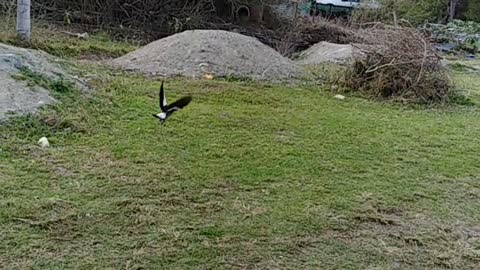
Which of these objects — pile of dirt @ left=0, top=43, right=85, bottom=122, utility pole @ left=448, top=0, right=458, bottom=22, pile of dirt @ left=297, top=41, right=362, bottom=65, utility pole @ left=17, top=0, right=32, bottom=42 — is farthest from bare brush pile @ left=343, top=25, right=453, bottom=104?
utility pole @ left=448, top=0, right=458, bottom=22

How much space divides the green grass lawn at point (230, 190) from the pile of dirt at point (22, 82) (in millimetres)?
131

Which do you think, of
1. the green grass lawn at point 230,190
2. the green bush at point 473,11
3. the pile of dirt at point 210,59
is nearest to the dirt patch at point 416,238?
the green grass lawn at point 230,190

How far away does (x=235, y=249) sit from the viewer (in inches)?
85.7

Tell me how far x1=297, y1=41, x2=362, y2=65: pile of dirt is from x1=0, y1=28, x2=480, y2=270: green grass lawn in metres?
3.20

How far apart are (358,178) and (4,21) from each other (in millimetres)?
5584

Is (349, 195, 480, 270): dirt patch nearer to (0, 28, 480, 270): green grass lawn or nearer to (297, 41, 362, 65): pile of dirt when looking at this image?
(0, 28, 480, 270): green grass lawn

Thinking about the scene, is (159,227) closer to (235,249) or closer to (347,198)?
(235,249)

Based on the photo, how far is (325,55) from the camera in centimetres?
829

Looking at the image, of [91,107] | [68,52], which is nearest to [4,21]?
[68,52]

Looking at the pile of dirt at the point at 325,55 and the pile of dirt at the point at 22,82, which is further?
the pile of dirt at the point at 325,55

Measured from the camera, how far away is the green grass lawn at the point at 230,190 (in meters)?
2.16

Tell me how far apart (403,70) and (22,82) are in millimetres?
3591

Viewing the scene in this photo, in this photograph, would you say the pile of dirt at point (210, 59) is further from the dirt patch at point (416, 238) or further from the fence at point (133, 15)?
the dirt patch at point (416, 238)

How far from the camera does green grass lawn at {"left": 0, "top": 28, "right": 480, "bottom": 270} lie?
85.0 inches
